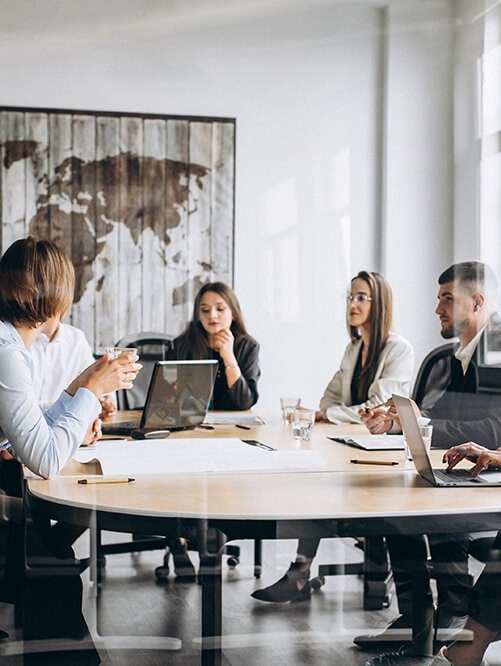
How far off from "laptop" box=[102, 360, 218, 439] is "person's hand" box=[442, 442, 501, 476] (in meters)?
0.79

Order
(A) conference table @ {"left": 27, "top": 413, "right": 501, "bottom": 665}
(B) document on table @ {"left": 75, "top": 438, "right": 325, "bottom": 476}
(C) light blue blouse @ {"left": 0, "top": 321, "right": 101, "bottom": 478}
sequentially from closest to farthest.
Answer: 1. (A) conference table @ {"left": 27, "top": 413, "right": 501, "bottom": 665}
2. (C) light blue blouse @ {"left": 0, "top": 321, "right": 101, "bottom": 478}
3. (B) document on table @ {"left": 75, "top": 438, "right": 325, "bottom": 476}

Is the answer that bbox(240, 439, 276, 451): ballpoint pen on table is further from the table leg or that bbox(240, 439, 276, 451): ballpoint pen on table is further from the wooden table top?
the table leg

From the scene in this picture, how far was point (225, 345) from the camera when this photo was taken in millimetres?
2623

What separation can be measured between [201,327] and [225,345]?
0.33 ft

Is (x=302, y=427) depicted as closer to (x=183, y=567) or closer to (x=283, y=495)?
(x=183, y=567)

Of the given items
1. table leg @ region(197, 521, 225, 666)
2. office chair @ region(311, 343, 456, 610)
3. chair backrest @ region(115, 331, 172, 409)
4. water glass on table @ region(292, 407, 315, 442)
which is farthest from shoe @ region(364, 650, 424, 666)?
chair backrest @ region(115, 331, 172, 409)

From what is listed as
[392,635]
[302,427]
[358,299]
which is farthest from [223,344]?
[392,635]

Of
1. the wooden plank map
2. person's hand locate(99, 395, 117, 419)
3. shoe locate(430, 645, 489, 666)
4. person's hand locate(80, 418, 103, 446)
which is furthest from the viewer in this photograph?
person's hand locate(99, 395, 117, 419)

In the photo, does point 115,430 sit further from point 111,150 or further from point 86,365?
point 111,150

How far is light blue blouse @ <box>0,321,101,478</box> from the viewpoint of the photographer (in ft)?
6.17

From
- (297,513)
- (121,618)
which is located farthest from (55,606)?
(297,513)

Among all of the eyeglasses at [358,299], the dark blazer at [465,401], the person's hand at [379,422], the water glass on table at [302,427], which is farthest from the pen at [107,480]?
the dark blazer at [465,401]

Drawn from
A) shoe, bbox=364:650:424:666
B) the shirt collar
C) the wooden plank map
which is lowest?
shoe, bbox=364:650:424:666

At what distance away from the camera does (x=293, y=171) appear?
2.67m
